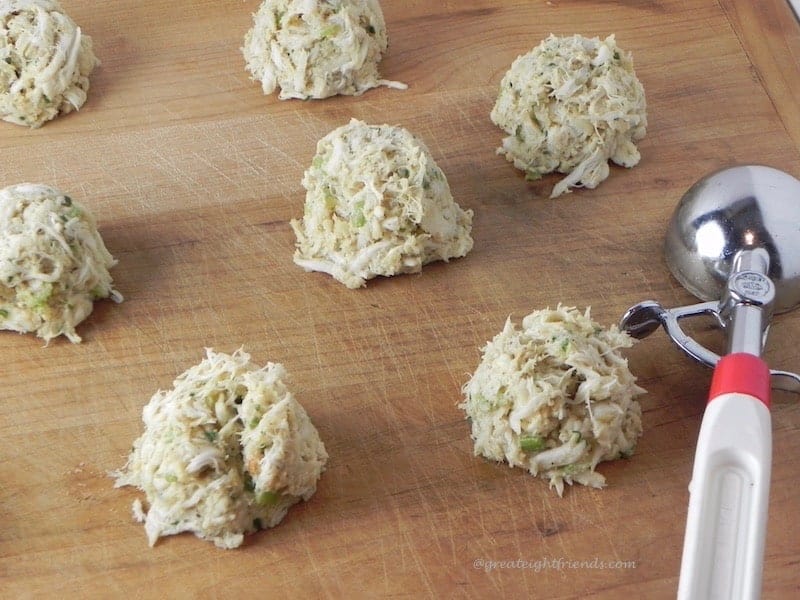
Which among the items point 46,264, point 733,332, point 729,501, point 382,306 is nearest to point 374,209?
point 382,306

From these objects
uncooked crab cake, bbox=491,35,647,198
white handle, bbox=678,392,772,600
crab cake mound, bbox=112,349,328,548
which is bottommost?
crab cake mound, bbox=112,349,328,548

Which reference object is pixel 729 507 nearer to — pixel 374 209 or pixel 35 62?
pixel 374 209

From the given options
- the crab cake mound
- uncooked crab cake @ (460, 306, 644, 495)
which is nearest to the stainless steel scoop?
uncooked crab cake @ (460, 306, 644, 495)

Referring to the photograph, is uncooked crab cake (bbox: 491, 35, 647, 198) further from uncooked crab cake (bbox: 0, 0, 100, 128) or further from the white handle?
uncooked crab cake (bbox: 0, 0, 100, 128)

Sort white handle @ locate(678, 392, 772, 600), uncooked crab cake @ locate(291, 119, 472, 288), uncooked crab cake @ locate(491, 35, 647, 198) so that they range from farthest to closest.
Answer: uncooked crab cake @ locate(491, 35, 647, 198), uncooked crab cake @ locate(291, 119, 472, 288), white handle @ locate(678, 392, 772, 600)

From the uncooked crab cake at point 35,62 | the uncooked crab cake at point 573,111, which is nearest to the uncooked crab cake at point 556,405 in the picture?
the uncooked crab cake at point 573,111

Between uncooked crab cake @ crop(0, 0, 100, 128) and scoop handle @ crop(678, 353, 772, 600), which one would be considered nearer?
scoop handle @ crop(678, 353, 772, 600)

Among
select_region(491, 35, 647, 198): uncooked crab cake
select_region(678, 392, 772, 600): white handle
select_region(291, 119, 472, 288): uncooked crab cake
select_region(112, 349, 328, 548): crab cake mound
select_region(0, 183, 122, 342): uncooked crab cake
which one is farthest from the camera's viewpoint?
select_region(491, 35, 647, 198): uncooked crab cake
